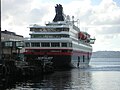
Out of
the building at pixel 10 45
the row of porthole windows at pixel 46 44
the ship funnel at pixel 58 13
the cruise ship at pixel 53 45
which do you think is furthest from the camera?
the ship funnel at pixel 58 13

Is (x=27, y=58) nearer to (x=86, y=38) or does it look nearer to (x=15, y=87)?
(x=86, y=38)

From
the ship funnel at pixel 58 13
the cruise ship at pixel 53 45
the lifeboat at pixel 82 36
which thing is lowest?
the cruise ship at pixel 53 45

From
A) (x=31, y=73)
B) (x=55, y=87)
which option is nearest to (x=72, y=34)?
(x=31, y=73)

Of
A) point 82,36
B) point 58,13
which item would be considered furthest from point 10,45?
point 82,36

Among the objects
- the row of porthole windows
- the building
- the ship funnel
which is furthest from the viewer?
the ship funnel

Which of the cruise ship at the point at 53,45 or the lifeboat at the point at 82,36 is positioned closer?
the cruise ship at the point at 53,45

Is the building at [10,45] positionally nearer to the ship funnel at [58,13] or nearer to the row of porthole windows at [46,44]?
the row of porthole windows at [46,44]

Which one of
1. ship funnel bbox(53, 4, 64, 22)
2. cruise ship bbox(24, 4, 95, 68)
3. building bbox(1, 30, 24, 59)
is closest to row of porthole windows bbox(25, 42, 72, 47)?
cruise ship bbox(24, 4, 95, 68)

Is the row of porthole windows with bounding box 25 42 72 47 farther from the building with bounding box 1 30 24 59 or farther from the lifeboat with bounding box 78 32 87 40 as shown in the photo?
the lifeboat with bounding box 78 32 87 40

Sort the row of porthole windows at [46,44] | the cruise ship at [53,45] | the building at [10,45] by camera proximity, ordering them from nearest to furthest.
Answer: the cruise ship at [53,45], the row of porthole windows at [46,44], the building at [10,45]

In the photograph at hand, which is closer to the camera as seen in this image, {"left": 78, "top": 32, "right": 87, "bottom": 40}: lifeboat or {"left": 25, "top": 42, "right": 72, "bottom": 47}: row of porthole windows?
{"left": 25, "top": 42, "right": 72, "bottom": 47}: row of porthole windows

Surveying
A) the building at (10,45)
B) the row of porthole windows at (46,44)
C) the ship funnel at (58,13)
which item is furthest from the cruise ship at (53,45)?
the ship funnel at (58,13)

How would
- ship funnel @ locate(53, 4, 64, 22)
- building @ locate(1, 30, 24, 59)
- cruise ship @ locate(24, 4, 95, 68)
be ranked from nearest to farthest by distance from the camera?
cruise ship @ locate(24, 4, 95, 68) < building @ locate(1, 30, 24, 59) < ship funnel @ locate(53, 4, 64, 22)

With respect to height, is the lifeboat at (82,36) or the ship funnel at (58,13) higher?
the ship funnel at (58,13)
